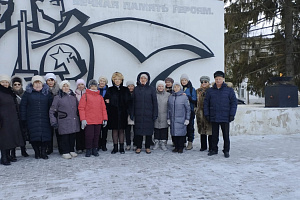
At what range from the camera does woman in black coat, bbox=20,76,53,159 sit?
4809mm

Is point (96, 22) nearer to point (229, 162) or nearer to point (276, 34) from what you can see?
point (229, 162)

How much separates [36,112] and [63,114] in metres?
0.44

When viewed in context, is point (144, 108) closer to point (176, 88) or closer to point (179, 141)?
point (176, 88)

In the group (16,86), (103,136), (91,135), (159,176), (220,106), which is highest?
(16,86)

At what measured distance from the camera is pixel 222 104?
4977 millimetres

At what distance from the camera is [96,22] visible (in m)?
6.79

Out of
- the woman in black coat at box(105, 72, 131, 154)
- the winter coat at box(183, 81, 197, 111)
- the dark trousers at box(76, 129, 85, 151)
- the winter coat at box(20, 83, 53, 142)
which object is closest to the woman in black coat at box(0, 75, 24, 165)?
the winter coat at box(20, 83, 53, 142)

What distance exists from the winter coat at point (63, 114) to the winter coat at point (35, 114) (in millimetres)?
167

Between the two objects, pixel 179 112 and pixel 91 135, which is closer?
pixel 91 135

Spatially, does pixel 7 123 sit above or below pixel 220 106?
below

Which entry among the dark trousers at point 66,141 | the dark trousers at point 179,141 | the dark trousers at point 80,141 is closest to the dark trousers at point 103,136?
the dark trousers at point 80,141

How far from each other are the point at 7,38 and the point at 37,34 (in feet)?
2.04

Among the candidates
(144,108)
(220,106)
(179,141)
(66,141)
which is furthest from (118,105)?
(220,106)

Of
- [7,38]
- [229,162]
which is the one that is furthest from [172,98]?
[7,38]
